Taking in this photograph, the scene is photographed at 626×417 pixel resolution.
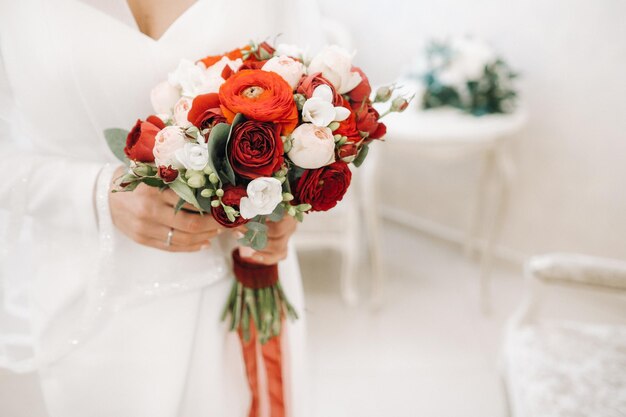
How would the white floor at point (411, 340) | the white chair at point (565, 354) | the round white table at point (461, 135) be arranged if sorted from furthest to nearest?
the round white table at point (461, 135), the white floor at point (411, 340), the white chair at point (565, 354)

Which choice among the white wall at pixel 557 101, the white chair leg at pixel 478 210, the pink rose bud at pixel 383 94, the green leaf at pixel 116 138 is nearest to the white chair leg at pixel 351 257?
the white wall at pixel 557 101

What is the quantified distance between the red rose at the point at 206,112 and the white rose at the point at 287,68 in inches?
3.6

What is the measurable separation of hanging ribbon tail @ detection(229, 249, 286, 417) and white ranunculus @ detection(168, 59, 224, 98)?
0.33 m

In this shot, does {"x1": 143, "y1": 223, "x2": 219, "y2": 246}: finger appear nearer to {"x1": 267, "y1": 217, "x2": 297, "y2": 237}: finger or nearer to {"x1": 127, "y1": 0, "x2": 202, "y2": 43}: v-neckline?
{"x1": 267, "y1": 217, "x2": 297, "y2": 237}: finger

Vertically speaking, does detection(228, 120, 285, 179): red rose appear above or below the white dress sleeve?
above

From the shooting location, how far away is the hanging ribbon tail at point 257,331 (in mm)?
892

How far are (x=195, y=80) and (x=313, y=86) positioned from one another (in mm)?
178

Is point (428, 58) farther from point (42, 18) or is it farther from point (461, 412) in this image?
point (42, 18)

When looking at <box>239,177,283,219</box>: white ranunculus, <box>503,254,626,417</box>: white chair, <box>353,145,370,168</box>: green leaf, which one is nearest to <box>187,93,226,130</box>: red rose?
<box>239,177,283,219</box>: white ranunculus

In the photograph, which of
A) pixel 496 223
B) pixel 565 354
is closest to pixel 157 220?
pixel 565 354

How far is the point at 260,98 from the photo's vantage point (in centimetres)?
63

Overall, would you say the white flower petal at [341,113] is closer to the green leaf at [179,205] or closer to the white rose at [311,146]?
the white rose at [311,146]

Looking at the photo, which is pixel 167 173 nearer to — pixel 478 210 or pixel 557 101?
pixel 557 101

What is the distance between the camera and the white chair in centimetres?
105
